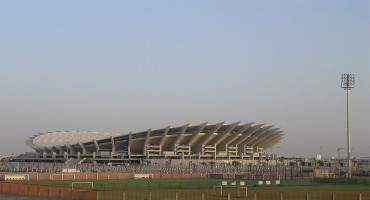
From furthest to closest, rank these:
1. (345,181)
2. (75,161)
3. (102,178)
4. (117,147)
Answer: (117,147) → (75,161) → (102,178) → (345,181)

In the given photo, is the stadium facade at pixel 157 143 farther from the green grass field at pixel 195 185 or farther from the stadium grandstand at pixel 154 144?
the green grass field at pixel 195 185

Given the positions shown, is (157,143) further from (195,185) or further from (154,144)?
(195,185)

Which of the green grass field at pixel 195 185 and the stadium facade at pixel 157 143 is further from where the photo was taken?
the stadium facade at pixel 157 143

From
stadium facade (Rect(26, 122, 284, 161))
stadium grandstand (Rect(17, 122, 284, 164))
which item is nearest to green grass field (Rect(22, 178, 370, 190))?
stadium grandstand (Rect(17, 122, 284, 164))

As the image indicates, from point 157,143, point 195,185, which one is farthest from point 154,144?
point 195,185

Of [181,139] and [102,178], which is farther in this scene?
[181,139]

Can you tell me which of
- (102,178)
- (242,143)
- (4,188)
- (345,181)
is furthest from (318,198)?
(242,143)

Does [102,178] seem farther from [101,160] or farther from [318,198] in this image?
[101,160]

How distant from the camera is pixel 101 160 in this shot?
16700cm

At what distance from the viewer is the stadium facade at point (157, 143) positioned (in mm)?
173625

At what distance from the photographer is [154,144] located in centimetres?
18000

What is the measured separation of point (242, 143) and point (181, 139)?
2803cm

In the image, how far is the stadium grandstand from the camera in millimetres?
172863

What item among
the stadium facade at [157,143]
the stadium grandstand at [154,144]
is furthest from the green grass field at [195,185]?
the stadium facade at [157,143]
